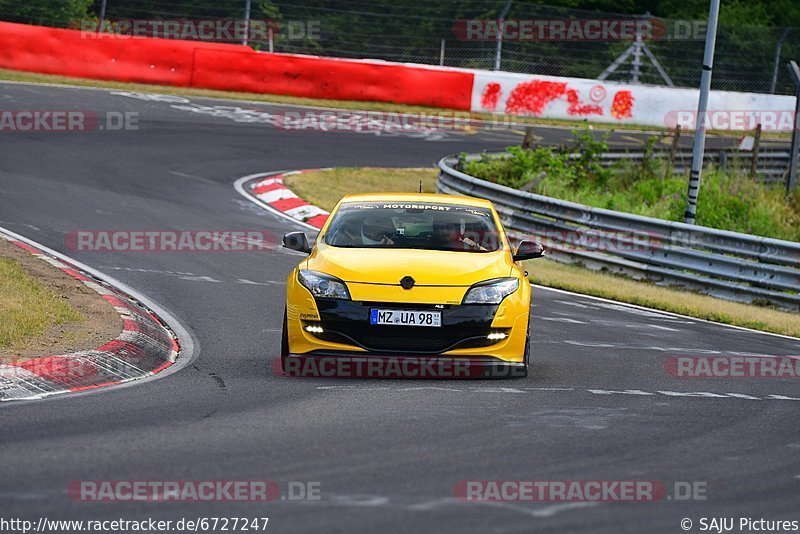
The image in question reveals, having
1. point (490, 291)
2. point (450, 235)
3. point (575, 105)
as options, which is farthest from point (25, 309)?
point (575, 105)

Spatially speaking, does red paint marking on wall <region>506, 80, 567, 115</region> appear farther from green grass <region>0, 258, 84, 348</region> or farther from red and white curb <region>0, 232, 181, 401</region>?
green grass <region>0, 258, 84, 348</region>

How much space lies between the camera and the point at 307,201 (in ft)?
70.6

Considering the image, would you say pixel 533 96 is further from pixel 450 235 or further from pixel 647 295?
pixel 450 235

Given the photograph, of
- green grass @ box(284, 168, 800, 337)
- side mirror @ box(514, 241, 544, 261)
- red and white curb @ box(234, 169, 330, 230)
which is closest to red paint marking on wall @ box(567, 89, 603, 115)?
red and white curb @ box(234, 169, 330, 230)

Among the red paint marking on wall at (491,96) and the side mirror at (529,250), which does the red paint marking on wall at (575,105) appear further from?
the side mirror at (529,250)

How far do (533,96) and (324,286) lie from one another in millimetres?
Answer: 27281

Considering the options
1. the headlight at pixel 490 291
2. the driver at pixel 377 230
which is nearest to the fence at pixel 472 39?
the driver at pixel 377 230

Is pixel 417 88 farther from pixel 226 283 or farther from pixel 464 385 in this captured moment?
pixel 464 385

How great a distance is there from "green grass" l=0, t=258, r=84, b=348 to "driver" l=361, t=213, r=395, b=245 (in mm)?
2532

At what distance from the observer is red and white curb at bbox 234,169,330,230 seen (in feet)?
67.2

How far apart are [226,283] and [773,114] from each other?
2828cm

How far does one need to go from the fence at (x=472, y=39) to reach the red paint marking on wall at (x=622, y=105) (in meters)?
0.53

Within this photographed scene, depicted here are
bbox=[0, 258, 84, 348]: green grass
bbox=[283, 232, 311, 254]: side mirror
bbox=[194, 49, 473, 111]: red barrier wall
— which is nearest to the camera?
bbox=[0, 258, 84, 348]: green grass

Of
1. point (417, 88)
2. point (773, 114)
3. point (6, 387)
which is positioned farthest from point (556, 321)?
point (773, 114)
